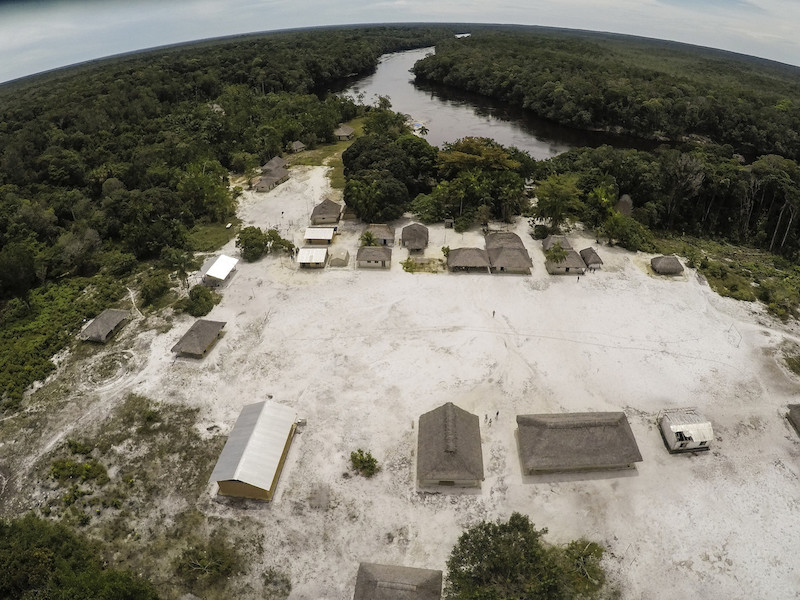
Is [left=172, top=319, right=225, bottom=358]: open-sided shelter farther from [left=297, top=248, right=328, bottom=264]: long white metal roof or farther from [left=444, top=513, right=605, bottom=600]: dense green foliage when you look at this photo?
[left=444, top=513, right=605, bottom=600]: dense green foliage

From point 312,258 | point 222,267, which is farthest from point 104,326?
point 312,258

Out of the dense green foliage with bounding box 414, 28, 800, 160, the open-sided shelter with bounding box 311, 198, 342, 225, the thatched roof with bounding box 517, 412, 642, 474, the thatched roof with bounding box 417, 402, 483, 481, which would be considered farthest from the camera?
the dense green foliage with bounding box 414, 28, 800, 160

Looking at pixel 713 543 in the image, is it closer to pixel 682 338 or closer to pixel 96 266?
pixel 682 338

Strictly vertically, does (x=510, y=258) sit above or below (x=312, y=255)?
below

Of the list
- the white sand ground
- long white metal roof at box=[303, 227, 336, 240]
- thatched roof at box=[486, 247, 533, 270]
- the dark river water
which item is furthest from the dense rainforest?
thatched roof at box=[486, 247, 533, 270]

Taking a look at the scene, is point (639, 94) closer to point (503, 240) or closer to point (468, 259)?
point (503, 240)

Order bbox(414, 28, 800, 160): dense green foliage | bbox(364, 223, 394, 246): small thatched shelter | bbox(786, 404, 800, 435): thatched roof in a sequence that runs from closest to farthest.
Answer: bbox(786, 404, 800, 435): thatched roof, bbox(364, 223, 394, 246): small thatched shelter, bbox(414, 28, 800, 160): dense green foliage

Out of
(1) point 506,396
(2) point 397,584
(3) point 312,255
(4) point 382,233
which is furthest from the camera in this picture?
(4) point 382,233
